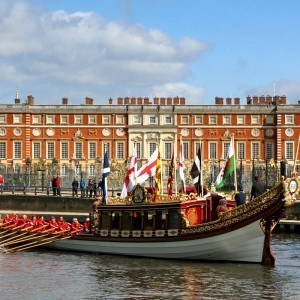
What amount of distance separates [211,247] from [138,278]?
381 centimetres

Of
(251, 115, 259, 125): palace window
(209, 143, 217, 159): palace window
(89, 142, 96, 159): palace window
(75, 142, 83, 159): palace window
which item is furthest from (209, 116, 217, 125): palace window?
(75, 142, 83, 159): palace window

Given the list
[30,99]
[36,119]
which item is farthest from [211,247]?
[30,99]

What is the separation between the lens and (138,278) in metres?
31.2

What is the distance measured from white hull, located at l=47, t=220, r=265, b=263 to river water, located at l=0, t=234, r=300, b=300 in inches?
12.5

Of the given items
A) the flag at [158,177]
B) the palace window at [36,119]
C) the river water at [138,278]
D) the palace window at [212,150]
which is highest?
the palace window at [36,119]

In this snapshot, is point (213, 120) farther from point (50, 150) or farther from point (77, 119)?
point (50, 150)

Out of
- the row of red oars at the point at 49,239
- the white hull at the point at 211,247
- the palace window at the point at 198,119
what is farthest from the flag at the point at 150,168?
the palace window at the point at 198,119

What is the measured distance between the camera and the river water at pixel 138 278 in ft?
92.6

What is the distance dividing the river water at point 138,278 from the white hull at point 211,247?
32 centimetres

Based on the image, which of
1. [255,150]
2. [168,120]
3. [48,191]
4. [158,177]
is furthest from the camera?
[168,120]

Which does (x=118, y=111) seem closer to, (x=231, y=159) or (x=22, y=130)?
(x=22, y=130)

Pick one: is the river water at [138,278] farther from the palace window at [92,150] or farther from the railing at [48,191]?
the palace window at [92,150]

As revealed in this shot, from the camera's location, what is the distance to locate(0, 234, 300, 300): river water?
28219 millimetres

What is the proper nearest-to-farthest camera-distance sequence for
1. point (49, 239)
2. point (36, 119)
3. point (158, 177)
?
point (158, 177), point (49, 239), point (36, 119)
